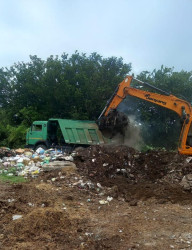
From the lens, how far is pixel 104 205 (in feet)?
20.2

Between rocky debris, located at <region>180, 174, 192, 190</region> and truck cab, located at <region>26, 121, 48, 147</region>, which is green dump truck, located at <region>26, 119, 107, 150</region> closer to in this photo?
truck cab, located at <region>26, 121, 48, 147</region>

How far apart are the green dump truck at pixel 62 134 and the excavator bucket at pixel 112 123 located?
3.30 meters

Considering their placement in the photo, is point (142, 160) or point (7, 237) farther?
point (142, 160)

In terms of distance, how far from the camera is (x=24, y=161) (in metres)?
10.8

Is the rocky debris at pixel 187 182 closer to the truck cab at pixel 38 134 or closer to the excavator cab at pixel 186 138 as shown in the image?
the excavator cab at pixel 186 138

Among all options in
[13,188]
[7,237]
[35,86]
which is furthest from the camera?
[35,86]

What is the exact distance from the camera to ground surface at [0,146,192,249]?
4.22 metres

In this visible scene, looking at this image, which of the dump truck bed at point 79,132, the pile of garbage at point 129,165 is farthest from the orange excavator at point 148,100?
the dump truck bed at point 79,132

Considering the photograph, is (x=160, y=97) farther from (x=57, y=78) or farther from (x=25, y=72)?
(x=25, y=72)

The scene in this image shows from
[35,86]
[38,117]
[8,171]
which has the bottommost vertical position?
[8,171]

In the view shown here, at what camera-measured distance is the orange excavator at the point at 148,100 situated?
32.7ft

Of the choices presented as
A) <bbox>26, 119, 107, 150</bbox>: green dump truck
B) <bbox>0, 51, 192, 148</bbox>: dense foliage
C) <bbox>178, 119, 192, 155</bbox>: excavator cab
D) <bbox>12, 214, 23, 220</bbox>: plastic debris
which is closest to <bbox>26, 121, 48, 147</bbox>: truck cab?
<bbox>26, 119, 107, 150</bbox>: green dump truck

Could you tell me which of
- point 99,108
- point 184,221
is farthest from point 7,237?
point 99,108

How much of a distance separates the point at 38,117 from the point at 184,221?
1781 centimetres
